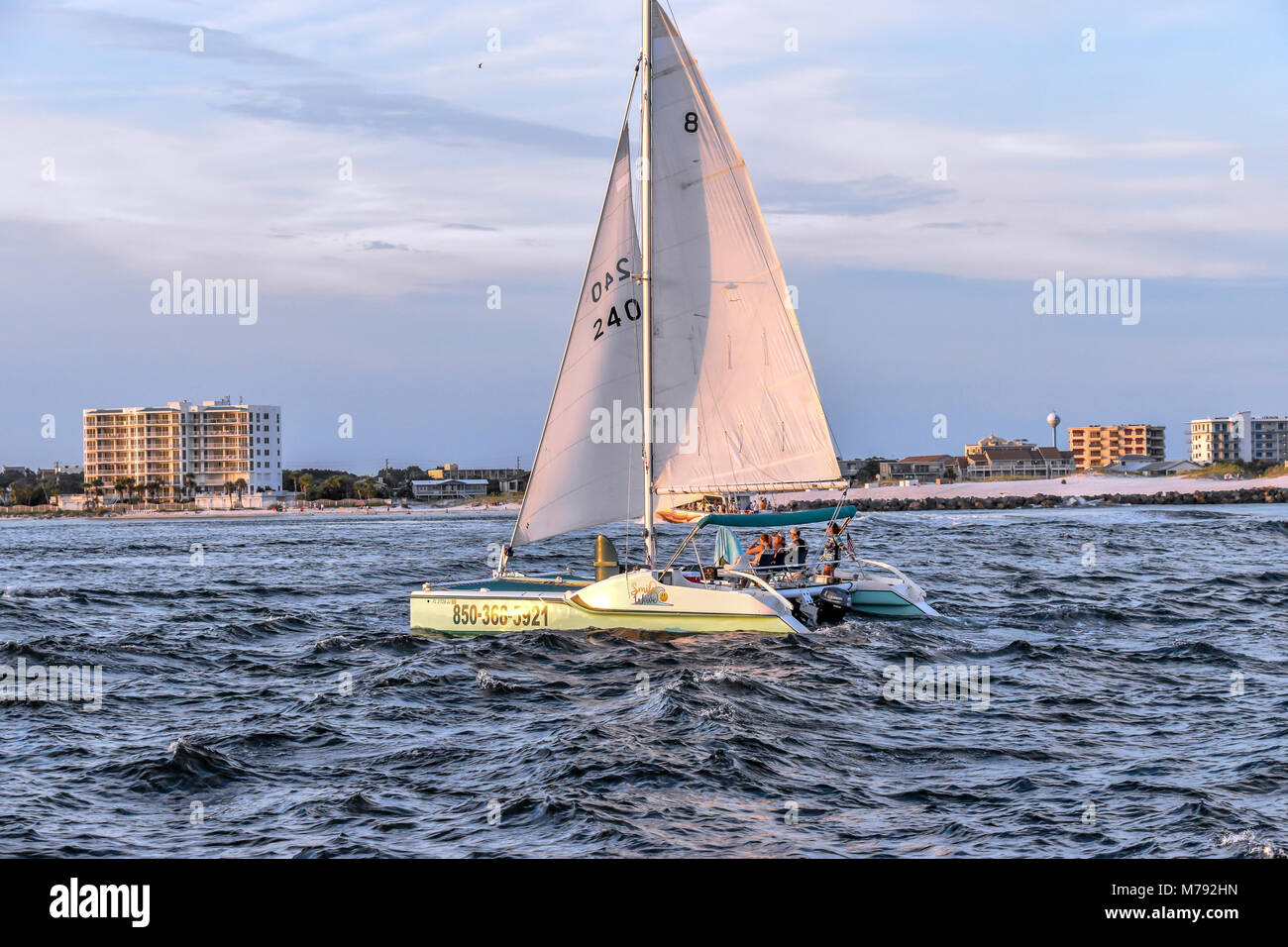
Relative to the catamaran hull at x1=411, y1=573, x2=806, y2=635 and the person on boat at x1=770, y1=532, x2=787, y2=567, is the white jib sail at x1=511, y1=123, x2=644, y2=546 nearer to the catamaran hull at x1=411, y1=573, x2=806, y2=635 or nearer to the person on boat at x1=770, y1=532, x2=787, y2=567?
the catamaran hull at x1=411, y1=573, x2=806, y2=635

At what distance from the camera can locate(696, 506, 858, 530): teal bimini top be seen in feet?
78.9

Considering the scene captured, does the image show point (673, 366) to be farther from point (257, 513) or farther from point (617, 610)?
point (257, 513)

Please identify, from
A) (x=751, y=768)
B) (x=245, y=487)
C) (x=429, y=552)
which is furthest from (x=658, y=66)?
(x=245, y=487)

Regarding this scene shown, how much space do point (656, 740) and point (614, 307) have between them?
1202 centimetres

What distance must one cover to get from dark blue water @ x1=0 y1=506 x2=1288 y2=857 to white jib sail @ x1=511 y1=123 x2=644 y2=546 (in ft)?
10.1

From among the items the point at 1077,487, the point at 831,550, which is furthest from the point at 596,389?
the point at 1077,487

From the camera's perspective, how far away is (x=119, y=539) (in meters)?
92.4

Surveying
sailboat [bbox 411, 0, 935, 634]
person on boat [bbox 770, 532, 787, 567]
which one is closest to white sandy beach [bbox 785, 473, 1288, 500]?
person on boat [bbox 770, 532, 787, 567]

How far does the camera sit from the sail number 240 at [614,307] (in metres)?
25.3

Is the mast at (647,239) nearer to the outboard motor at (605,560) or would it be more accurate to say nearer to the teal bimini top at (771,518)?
the outboard motor at (605,560)

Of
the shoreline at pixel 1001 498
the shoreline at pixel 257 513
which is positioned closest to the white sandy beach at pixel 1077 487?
the shoreline at pixel 1001 498

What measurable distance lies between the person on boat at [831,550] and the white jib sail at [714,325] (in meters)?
1.30
